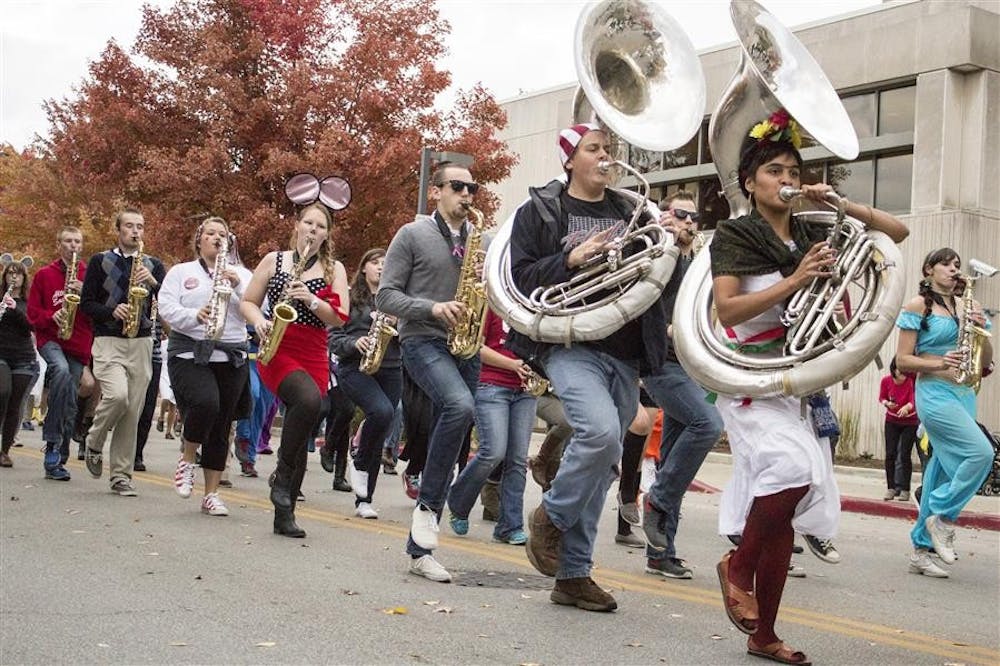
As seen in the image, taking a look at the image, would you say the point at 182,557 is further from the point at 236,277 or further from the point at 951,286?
the point at 951,286

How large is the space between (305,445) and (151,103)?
19.2m

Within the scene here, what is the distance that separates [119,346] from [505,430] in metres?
3.61

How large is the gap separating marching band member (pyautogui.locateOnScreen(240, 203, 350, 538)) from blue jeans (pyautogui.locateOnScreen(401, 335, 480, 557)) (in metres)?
1.00

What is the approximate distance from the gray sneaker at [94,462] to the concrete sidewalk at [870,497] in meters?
7.12

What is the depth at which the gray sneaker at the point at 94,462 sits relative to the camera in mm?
10758

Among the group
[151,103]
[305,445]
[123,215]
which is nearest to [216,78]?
[151,103]

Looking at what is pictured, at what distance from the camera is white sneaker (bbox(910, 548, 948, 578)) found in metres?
8.21

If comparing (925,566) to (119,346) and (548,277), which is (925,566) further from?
(119,346)

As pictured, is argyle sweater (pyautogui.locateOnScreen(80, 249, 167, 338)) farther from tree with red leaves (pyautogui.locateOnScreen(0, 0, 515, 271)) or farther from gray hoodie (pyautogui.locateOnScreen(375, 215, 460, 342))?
tree with red leaves (pyautogui.locateOnScreen(0, 0, 515, 271))

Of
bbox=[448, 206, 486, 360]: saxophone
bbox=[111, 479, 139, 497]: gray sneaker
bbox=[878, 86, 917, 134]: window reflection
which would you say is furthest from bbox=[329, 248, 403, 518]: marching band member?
bbox=[878, 86, 917, 134]: window reflection

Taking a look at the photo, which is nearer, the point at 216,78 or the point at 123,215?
the point at 123,215

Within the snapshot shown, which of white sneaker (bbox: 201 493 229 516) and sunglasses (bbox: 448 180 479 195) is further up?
sunglasses (bbox: 448 180 479 195)

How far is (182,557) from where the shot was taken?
7238 mm

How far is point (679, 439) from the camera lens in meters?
7.46
